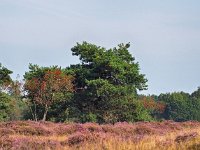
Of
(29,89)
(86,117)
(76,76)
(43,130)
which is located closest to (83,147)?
(43,130)

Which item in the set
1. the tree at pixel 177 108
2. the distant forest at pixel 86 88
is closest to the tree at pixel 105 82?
the distant forest at pixel 86 88

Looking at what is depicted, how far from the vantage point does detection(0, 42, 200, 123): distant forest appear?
46.6m

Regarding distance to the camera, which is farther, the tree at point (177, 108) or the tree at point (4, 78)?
the tree at point (177, 108)

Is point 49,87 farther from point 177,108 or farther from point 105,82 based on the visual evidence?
point 177,108

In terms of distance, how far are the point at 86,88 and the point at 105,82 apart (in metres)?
3.85

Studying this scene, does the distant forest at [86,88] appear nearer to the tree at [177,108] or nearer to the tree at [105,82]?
the tree at [105,82]

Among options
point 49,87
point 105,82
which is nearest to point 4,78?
point 49,87

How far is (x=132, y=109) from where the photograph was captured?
47.1m

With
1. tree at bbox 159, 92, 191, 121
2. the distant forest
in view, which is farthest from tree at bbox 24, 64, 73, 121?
tree at bbox 159, 92, 191, 121

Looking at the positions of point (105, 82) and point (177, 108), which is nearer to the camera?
point (105, 82)

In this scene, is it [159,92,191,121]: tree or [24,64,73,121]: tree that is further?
[159,92,191,121]: tree

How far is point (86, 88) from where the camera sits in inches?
1950

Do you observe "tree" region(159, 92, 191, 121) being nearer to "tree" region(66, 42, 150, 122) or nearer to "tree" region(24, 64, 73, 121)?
"tree" region(66, 42, 150, 122)

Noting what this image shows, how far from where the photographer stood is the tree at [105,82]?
152 ft
